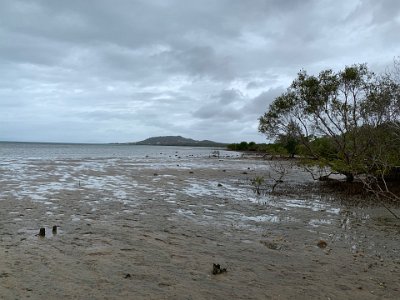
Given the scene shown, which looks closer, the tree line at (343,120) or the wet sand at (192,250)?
the wet sand at (192,250)

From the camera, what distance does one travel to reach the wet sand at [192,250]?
265 inches

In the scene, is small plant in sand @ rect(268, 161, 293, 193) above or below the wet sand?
above

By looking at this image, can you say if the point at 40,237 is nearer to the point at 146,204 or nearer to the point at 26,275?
the point at 26,275

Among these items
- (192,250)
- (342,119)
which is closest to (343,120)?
(342,119)

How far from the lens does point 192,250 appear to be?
30.1 ft

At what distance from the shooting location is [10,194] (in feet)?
56.4

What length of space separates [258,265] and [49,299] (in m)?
4.38

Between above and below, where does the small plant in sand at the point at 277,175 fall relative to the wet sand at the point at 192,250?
above

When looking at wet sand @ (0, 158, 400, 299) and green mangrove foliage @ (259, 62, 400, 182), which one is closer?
wet sand @ (0, 158, 400, 299)

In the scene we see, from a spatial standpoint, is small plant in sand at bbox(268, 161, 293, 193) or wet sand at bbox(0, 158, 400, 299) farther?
small plant in sand at bbox(268, 161, 293, 193)

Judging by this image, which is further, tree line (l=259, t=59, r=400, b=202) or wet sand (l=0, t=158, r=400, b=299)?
tree line (l=259, t=59, r=400, b=202)

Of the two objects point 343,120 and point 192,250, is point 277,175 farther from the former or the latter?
point 192,250

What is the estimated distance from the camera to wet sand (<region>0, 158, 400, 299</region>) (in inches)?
265

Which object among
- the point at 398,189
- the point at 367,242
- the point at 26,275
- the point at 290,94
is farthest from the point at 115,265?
the point at 290,94
